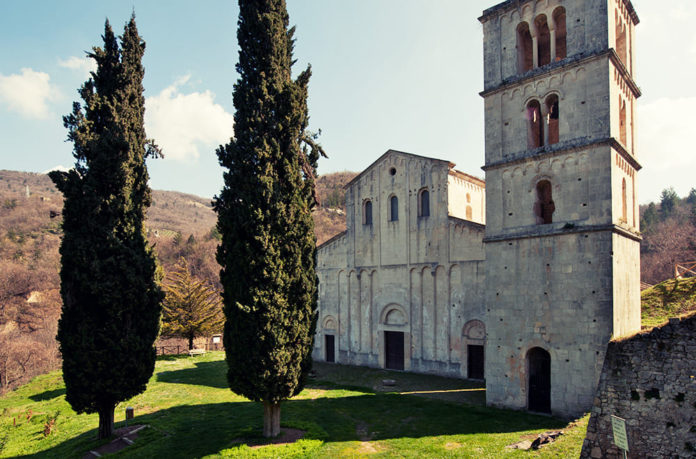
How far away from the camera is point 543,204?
18.0 metres

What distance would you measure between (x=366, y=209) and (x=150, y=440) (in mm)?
17251

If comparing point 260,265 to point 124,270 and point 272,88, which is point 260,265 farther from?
point 272,88

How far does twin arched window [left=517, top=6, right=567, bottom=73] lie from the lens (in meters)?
16.2

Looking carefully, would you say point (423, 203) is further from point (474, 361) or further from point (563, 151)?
point (563, 151)

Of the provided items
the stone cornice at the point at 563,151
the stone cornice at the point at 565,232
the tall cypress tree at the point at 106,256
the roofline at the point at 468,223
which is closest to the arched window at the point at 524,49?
the stone cornice at the point at 563,151

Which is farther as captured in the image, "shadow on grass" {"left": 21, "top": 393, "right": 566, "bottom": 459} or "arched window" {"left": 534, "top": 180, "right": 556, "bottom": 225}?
"arched window" {"left": 534, "top": 180, "right": 556, "bottom": 225}

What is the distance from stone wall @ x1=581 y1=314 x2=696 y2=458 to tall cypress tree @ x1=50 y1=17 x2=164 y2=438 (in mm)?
13194

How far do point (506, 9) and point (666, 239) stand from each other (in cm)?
3836

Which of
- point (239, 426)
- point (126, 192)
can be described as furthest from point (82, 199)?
point (239, 426)

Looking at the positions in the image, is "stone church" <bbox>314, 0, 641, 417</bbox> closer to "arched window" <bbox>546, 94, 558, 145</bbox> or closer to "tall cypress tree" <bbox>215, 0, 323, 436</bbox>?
"arched window" <bbox>546, 94, 558, 145</bbox>

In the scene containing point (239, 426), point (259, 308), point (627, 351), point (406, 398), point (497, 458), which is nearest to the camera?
point (627, 351)

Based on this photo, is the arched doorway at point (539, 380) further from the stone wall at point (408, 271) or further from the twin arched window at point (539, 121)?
the twin arched window at point (539, 121)

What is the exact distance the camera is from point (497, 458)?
11469mm

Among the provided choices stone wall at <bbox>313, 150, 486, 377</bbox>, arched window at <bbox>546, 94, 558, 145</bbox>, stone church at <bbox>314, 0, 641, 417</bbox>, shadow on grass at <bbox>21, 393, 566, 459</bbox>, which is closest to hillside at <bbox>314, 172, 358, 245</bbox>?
stone wall at <bbox>313, 150, 486, 377</bbox>
